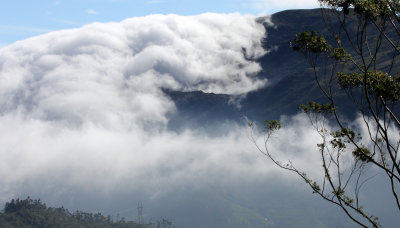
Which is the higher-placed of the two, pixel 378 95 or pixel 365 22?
pixel 365 22

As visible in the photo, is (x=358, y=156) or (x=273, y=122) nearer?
(x=358, y=156)

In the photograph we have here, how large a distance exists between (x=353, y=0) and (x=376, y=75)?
6.96 meters

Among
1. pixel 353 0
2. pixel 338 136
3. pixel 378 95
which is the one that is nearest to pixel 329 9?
pixel 353 0

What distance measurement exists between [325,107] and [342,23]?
948cm

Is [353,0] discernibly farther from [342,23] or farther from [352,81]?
[352,81]

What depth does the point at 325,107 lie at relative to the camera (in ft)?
141

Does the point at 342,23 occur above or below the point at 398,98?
above

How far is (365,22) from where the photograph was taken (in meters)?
36.9

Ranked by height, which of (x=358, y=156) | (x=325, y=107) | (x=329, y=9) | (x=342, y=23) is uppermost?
(x=329, y=9)

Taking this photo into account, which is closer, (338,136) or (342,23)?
(342,23)

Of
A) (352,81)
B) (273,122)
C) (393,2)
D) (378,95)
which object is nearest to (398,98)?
(378,95)

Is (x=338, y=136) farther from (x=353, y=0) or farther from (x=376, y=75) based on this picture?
(x=353, y=0)

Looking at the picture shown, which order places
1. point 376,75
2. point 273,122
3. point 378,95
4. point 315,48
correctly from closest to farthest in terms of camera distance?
point 378,95, point 376,75, point 315,48, point 273,122

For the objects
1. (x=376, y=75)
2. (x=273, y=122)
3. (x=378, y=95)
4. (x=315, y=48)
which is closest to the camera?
(x=378, y=95)
